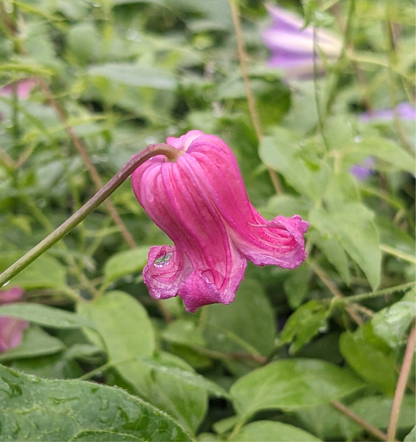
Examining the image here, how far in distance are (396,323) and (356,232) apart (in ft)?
0.33

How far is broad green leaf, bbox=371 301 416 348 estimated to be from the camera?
0.39m

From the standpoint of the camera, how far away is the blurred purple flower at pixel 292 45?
3.91 feet

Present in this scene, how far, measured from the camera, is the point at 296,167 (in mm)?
530

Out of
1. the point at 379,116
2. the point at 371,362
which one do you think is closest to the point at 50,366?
the point at 371,362

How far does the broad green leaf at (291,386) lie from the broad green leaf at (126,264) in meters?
0.18

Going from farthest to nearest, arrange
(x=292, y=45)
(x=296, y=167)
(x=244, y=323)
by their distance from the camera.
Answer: (x=292, y=45)
(x=244, y=323)
(x=296, y=167)

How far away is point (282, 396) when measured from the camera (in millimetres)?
461

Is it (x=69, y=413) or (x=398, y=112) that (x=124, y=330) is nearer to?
(x=69, y=413)

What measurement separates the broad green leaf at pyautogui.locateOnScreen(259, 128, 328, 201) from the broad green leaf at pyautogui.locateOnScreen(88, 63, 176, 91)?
277mm

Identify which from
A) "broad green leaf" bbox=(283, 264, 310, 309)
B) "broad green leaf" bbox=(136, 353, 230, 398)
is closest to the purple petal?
"broad green leaf" bbox=(136, 353, 230, 398)

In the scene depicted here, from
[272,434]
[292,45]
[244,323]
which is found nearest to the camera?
[272,434]

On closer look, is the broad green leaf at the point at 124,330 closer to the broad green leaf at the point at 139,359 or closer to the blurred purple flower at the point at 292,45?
the broad green leaf at the point at 139,359

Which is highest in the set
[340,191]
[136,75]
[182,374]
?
[136,75]

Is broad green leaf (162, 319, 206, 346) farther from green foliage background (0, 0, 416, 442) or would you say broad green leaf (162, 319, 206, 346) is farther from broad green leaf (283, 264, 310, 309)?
broad green leaf (283, 264, 310, 309)
